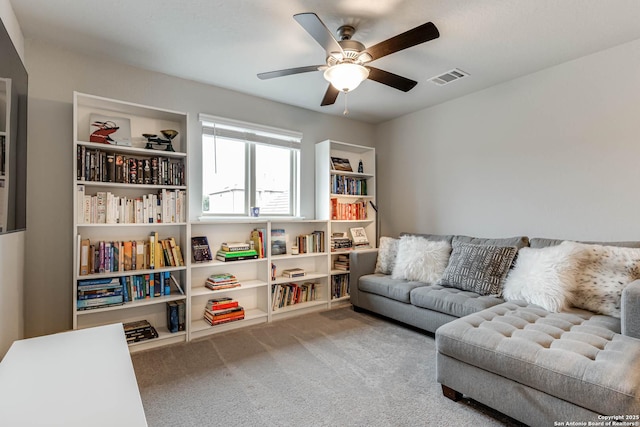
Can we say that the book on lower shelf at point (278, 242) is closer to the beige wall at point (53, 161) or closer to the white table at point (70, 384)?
the beige wall at point (53, 161)

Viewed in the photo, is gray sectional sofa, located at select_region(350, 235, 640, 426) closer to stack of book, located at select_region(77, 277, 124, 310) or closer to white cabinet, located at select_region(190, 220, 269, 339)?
white cabinet, located at select_region(190, 220, 269, 339)

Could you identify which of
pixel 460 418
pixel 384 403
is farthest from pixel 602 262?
pixel 384 403

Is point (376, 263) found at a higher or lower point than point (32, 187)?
lower

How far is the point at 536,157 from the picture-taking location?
2928 millimetres

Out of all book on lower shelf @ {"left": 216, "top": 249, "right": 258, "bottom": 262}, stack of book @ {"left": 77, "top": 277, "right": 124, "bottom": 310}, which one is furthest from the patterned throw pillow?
stack of book @ {"left": 77, "top": 277, "right": 124, "bottom": 310}

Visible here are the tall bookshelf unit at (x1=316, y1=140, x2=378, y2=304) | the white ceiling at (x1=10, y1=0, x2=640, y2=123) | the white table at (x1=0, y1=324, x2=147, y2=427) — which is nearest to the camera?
the white table at (x1=0, y1=324, x2=147, y2=427)

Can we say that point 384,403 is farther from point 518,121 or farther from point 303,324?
point 518,121

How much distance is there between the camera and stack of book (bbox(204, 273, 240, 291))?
9.81ft

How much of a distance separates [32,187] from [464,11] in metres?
3.35

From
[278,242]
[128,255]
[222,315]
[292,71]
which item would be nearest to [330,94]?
[292,71]

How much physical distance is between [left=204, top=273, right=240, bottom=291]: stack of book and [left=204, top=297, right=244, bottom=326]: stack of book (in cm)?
15

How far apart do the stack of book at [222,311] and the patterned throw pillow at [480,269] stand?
1.98m

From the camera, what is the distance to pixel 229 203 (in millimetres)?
3354

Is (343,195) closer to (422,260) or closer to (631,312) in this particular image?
(422,260)
